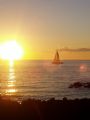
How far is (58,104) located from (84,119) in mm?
4568

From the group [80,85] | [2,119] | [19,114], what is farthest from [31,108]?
[80,85]

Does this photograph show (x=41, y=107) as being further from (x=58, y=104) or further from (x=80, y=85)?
(x=80, y=85)

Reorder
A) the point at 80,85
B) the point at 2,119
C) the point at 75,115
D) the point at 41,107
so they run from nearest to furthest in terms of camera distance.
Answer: the point at 2,119 → the point at 75,115 → the point at 41,107 → the point at 80,85

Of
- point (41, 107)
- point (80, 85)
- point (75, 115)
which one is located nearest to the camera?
point (75, 115)

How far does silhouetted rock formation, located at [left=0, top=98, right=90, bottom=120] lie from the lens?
107 ft

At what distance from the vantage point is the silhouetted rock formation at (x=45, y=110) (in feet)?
107

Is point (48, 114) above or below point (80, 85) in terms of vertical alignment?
below

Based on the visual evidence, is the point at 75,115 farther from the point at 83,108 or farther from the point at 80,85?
the point at 80,85

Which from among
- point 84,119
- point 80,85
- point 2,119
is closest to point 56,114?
point 84,119

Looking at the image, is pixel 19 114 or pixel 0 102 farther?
pixel 0 102

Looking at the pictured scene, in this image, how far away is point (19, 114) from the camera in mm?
32906

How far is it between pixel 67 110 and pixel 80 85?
59059mm

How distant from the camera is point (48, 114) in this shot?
34.1 metres

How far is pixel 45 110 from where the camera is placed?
35.4 m
